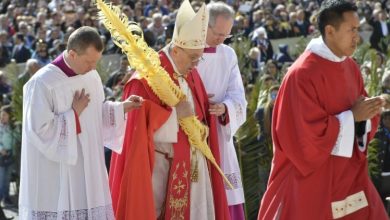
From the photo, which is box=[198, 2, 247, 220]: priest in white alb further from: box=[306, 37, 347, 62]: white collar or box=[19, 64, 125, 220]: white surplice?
box=[306, 37, 347, 62]: white collar

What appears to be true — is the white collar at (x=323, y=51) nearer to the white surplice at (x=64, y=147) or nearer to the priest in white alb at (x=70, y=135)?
the priest in white alb at (x=70, y=135)

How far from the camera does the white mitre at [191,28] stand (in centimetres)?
648

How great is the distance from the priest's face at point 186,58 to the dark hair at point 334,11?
3.61ft

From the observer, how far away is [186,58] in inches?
259

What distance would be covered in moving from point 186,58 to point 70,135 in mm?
987

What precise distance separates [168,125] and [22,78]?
536 cm

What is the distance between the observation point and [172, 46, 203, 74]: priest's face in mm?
6504

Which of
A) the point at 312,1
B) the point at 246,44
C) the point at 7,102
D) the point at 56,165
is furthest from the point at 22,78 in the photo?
the point at 312,1

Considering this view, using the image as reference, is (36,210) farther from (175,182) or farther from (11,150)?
(11,150)

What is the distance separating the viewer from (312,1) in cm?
2412

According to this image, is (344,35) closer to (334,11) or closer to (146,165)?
(334,11)

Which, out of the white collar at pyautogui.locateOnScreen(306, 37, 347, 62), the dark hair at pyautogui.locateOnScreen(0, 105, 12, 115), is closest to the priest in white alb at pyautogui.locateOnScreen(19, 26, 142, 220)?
the white collar at pyautogui.locateOnScreen(306, 37, 347, 62)

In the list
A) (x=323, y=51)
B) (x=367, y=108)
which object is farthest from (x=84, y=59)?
(x=367, y=108)

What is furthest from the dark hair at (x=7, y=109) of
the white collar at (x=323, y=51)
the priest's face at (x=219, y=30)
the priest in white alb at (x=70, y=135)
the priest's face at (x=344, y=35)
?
the priest's face at (x=344, y=35)
